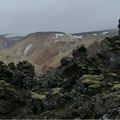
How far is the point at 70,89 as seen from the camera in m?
57.7

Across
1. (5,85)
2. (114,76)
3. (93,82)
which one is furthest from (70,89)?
(5,85)

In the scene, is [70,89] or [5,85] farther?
[5,85]

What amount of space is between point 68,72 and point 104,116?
108 feet

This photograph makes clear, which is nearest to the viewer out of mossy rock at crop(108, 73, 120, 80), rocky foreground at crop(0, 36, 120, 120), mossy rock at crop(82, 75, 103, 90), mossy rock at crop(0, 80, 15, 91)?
rocky foreground at crop(0, 36, 120, 120)

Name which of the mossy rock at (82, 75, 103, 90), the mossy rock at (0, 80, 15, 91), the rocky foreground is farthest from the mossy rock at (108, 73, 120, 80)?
the mossy rock at (0, 80, 15, 91)

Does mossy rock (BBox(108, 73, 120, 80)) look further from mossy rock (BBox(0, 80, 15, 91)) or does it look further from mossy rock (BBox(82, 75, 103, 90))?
mossy rock (BBox(0, 80, 15, 91))

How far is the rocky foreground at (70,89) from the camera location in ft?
119

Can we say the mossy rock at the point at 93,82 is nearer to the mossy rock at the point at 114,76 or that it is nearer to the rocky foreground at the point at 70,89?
the rocky foreground at the point at 70,89

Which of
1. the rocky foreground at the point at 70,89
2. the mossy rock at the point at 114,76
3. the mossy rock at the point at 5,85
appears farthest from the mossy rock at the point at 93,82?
the mossy rock at the point at 5,85

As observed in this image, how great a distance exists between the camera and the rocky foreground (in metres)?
36.2

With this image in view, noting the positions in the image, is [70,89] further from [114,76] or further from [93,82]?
[114,76]

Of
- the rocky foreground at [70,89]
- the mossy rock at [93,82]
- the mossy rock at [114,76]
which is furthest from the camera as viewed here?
the mossy rock at [114,76]

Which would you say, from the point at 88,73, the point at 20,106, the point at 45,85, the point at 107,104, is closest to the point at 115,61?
the point at 88,73

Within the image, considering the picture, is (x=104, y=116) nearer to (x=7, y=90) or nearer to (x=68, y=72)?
(x=7, y=90)
